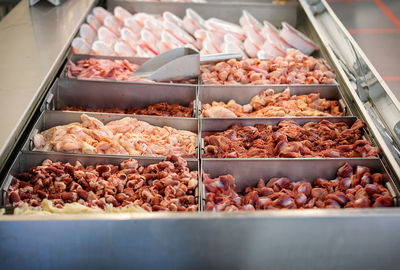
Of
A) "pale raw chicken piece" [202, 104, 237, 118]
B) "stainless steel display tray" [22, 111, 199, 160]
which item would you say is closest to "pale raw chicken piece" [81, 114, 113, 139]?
"stainless steel display tray" [22, 111, 199, 160]

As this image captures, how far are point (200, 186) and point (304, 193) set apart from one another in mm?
524

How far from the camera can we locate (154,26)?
4.26m

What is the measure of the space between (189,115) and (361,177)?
1206 mm

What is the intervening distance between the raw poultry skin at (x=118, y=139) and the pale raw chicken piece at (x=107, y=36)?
133cm

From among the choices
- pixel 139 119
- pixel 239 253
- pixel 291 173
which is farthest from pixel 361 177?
pixel 139 119

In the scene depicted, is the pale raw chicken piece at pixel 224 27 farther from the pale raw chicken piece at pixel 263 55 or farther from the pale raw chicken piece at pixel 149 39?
the pale raw chicken piece at pixel 149 39

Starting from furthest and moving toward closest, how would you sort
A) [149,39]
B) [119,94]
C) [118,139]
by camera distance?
1. [149,39]
2. [119,94]
3. [118,139]

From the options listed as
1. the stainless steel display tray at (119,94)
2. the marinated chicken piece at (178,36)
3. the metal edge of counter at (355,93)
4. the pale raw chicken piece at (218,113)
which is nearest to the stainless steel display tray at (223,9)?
the marinated chicken piece at (178,36)

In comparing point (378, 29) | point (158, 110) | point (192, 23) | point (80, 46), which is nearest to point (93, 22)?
point (80, 46)

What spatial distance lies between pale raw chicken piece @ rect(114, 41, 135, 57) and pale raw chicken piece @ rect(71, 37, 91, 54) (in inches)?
8.7

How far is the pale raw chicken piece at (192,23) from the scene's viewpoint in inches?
168

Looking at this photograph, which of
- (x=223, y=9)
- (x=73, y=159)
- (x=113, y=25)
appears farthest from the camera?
(x=223, y=9)

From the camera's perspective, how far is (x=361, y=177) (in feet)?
8.04

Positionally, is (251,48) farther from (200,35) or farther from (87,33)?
(87,33)
